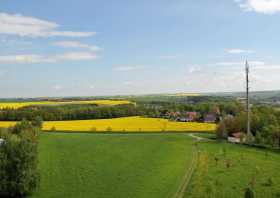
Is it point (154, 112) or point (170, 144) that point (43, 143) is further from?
point (154, 112)

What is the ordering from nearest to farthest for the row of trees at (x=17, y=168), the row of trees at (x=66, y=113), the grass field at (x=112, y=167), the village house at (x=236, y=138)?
the grass field at (x=112, y=167) → the row of trees at (x=17, y=168) → the village house at (x=236, y=138) → the row of trees at (x=66, y=113)

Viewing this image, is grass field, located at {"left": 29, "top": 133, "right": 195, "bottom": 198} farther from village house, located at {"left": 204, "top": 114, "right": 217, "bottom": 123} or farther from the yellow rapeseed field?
village house, located at {"left": 204, "top": 114, "right": 217, "bottom": 123}

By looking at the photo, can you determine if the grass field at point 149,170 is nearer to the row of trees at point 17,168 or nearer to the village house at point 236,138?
the row of trees at point 17,168

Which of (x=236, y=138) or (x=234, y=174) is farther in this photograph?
(x=236, y=138)

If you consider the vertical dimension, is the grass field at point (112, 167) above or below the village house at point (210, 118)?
below

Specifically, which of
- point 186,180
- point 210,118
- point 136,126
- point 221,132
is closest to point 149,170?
point 186,180

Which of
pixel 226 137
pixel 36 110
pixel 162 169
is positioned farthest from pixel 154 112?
pixel 162 169

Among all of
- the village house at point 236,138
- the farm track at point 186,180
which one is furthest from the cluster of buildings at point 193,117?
the farm track at point 186,180

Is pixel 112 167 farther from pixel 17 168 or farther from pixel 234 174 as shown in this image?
pixel 234 174
